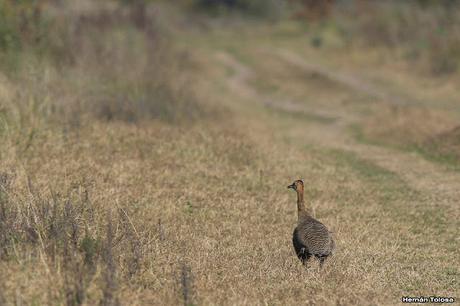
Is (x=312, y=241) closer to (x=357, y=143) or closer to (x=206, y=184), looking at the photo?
(x=206, y=184)

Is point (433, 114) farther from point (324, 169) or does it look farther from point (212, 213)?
point (212, 213)

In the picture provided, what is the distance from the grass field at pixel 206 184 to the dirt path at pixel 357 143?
64 millimetres

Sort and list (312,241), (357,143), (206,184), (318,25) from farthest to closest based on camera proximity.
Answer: (318,25) → (357,143) → (206,184) → (312,241)

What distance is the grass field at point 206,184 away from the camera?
21.2 ft

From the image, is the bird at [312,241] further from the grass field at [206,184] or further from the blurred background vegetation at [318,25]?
the blurred background vegetation at [318,25]

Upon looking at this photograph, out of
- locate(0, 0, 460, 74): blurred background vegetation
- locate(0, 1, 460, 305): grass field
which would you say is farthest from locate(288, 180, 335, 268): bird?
locate(0, 0, 460, 74): blurred background vegetation

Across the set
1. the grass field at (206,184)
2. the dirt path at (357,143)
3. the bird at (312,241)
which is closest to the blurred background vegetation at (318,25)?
the grass field at (206,184)

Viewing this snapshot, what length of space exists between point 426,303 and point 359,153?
834cm

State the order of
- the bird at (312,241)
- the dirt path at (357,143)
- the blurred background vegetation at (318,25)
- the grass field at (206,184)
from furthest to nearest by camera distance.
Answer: the blurred background vegetation at (318,25)
the dirt path at (357,143)
the bird at (312,241)
the grass field at (206,184)

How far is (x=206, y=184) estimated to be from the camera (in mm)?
10867

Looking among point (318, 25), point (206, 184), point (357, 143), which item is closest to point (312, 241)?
point (206, 184)

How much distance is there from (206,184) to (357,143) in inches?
233

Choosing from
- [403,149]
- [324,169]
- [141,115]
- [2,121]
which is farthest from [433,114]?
[2,121]

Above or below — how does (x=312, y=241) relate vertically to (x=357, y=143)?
above
